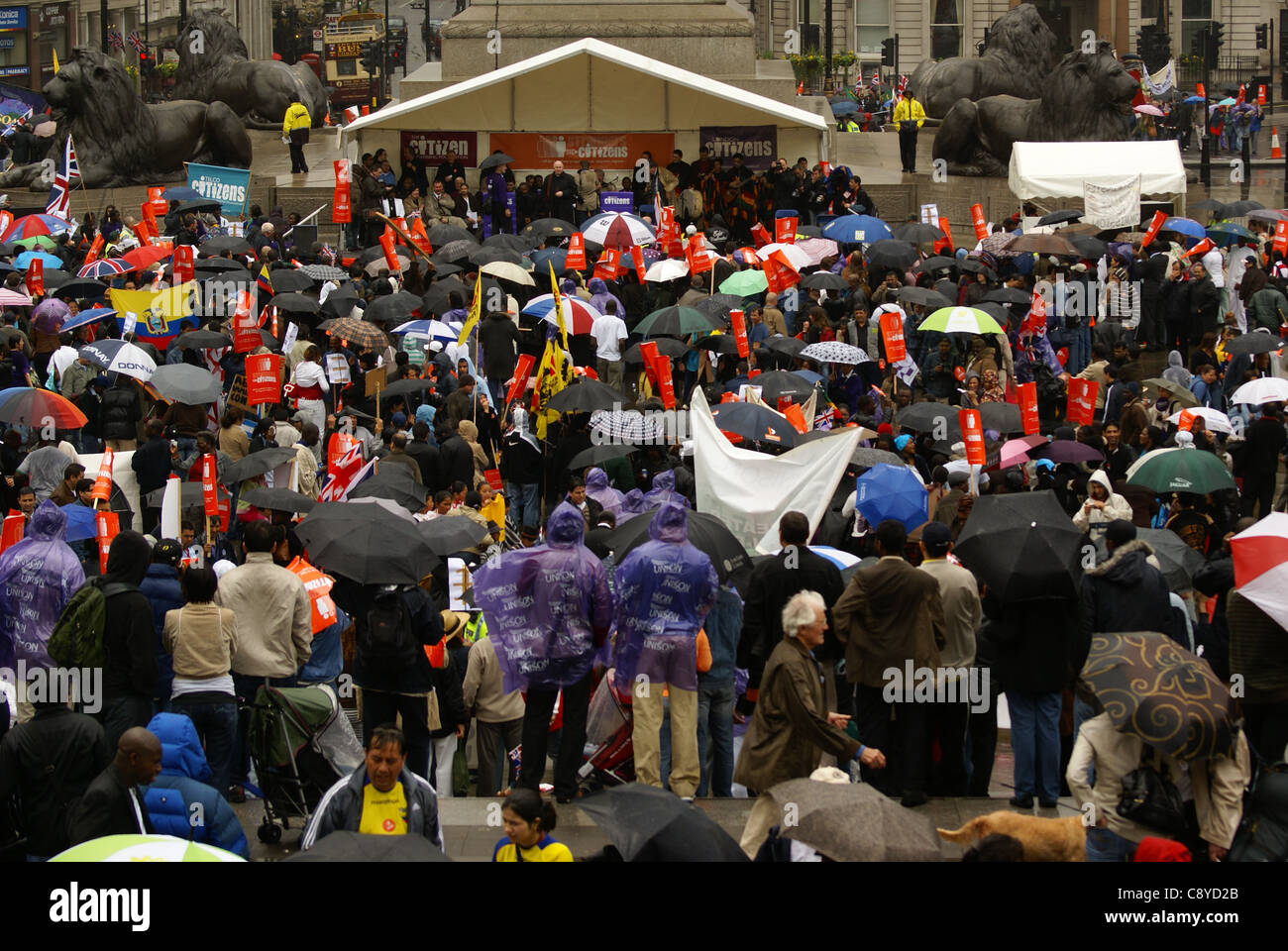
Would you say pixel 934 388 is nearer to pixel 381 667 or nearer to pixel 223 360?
pixel 223 360

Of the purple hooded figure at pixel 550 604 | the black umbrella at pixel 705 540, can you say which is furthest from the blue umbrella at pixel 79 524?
the purple hooded figure at pixel 550 604

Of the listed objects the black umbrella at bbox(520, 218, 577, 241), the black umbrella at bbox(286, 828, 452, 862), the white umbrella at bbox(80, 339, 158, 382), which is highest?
the black umbrella at bbox(520, 218, 577, 241)

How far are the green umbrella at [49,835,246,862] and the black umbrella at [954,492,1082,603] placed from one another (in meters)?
4.32

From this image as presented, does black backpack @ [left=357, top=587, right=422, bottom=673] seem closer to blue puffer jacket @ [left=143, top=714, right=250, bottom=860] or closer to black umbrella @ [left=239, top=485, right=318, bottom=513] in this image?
blue puffer jacket @ [left=143, top=714, right=250, bottom=860]

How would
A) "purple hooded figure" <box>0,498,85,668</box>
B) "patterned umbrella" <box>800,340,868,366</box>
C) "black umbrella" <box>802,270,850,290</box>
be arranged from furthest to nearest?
"black umbrella" <box>802,270,850,290</box>, "patterned umbrella" <box>800,340,868,366</box>, "purple hooded figure" <box>0,498,85,668</box>

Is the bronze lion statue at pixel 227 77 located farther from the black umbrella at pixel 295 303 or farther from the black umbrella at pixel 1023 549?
the black umbrella at pixel 1023 549

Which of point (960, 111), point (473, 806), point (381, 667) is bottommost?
point (473, 806)

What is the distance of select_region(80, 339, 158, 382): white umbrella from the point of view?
50.8 feet

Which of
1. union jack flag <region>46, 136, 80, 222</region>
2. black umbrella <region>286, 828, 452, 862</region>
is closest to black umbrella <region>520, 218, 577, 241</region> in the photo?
union jack flag <region>46, 136, 80, 222</region>

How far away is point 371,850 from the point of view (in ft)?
19.9

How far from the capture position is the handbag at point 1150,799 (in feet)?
25.4

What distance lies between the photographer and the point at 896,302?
19.5 m

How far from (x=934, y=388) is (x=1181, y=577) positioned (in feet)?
25.2
